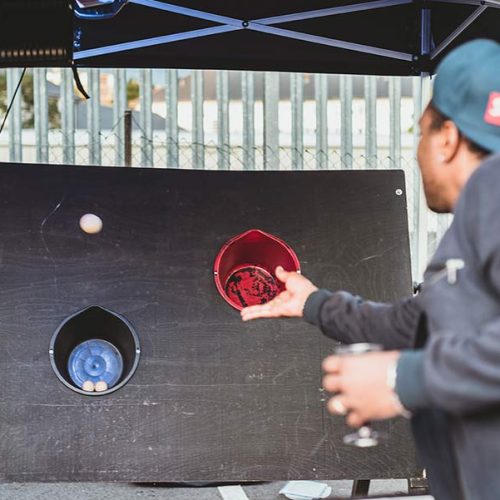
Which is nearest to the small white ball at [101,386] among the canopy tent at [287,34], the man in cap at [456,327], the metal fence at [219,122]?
the canopy tent at [287,34]

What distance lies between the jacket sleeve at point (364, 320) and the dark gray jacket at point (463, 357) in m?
0.34

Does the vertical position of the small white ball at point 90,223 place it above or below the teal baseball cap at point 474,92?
above

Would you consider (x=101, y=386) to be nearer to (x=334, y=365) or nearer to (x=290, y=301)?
(x=290, y=301)

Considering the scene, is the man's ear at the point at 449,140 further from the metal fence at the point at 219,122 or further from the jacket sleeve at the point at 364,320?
the metal fence at the point at 219,122

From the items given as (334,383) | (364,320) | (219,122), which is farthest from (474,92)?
(219,122)

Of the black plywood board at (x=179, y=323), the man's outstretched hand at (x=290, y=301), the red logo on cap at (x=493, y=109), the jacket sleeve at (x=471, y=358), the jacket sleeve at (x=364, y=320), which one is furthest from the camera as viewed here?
the black plywood board at (x=179, y=323)

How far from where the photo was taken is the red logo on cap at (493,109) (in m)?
1.21

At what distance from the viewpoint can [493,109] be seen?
3.96 ft

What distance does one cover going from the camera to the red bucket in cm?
295

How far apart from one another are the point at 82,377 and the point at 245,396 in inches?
21.4

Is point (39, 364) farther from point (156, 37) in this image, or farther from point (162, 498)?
point (156, 37)

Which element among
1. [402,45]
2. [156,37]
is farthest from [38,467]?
[402,45]

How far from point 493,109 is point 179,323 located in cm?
181

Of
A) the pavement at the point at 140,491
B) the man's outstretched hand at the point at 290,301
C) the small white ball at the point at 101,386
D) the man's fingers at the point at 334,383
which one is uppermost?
the man's outstretched hand at the point at 290,301
